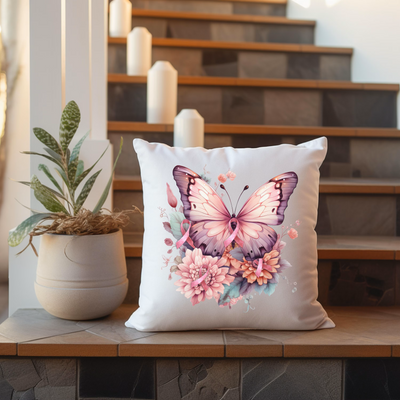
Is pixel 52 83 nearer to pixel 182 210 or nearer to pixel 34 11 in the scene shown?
pixel 34 11

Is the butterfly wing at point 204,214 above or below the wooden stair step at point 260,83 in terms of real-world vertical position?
below

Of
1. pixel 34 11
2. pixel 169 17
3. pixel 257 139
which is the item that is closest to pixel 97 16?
pixel 34 11

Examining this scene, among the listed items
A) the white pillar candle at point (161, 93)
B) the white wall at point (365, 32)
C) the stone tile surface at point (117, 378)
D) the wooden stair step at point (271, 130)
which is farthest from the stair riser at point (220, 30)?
the stone tile surface at point (117, 378)

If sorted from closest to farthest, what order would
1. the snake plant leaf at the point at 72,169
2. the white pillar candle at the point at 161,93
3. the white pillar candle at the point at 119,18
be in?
the snake plant leaf at the point at 72,169 < the white pillar candle at the point at 161,93 < the white pillar candle at the point at 119,18

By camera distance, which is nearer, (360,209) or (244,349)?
(244,349)

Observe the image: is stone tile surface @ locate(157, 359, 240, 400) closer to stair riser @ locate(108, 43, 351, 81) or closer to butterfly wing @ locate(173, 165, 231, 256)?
butterfly wing @ locate(173, 165, 231, 256)

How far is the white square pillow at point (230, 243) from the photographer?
914 millimetres

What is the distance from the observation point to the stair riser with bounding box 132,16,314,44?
7.35 feet

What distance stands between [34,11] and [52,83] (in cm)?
18

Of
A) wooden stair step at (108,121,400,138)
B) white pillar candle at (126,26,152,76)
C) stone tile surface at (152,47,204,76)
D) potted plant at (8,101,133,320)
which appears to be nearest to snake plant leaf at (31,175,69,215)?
potted plant at (8,101,133,320)

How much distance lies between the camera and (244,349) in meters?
0.88

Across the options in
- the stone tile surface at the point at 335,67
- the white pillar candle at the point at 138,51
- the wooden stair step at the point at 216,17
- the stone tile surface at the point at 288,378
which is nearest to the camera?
the stone tile surface at the point at 288,378

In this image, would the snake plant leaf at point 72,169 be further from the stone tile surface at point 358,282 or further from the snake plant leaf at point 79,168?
the stone tile surface at point 358,282

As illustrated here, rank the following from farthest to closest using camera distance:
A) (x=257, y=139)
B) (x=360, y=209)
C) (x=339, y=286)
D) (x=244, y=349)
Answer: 1. (x=257, y=139)
2. (x=360, y=209)
3. (x=339, y=286)
4. (x=244, y=349)
